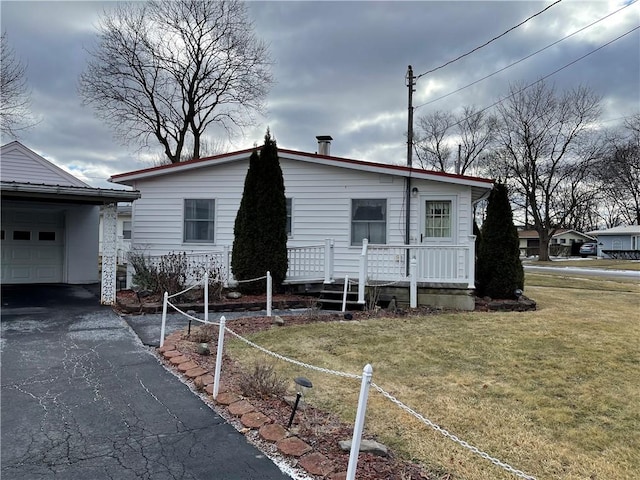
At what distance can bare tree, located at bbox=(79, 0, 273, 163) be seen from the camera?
23453 mm

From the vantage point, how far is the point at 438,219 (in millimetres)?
10789

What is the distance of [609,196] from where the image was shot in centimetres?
4612

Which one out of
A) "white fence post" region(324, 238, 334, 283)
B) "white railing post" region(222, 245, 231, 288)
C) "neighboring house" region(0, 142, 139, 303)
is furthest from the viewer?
"neighboring house" region(0, 142, 139, 303)

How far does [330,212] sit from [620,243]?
4573 cm

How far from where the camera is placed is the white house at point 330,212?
10336mm

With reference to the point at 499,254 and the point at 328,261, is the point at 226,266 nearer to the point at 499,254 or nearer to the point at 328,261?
the point at 328,261

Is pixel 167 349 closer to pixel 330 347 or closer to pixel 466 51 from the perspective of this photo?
pixel 330 347

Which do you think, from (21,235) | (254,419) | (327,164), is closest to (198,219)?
(327,164)

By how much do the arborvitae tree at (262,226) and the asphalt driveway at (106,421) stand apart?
380 centimetres

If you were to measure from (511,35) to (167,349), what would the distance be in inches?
460

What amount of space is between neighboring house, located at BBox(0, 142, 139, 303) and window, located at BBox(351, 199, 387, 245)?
7.49 metres

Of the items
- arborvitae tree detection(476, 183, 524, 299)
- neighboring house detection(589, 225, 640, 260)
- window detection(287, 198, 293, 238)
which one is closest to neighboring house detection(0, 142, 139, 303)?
window detection(287, 198, 293, 238)

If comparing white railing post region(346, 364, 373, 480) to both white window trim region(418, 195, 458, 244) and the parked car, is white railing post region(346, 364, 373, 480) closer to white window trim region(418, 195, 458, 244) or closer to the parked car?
white window trim region(418, 195, 458, 244)

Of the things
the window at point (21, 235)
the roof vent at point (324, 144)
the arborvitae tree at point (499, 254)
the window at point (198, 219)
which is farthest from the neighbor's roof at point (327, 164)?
the window at point (21, 235)
